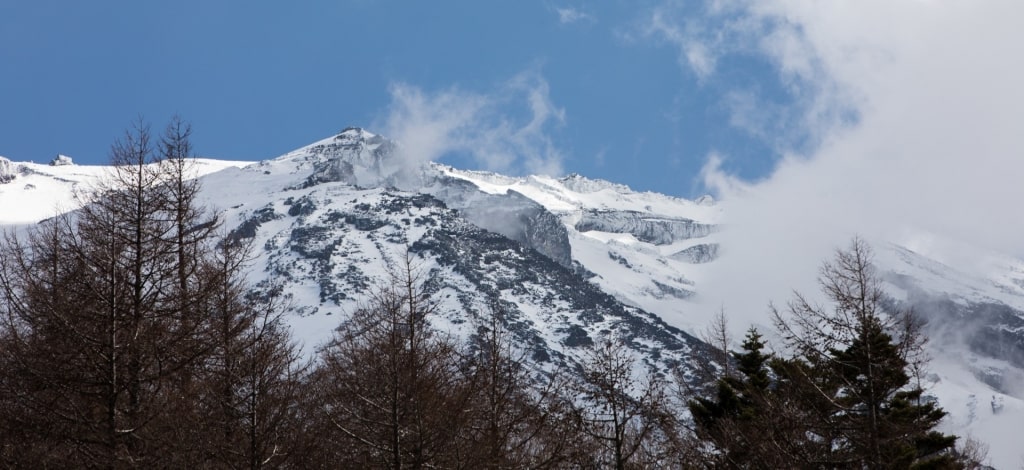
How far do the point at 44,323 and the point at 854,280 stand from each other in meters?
15.8

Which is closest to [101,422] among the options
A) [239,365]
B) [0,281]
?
[239,365]

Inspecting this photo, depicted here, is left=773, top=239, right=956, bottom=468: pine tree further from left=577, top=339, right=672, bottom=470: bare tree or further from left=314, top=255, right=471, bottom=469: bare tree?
Result: left=314, top=255, right=471, bottom=469: bare tree

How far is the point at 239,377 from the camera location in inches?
623

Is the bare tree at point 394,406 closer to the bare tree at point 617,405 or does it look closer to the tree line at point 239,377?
the tree line at point 239,377

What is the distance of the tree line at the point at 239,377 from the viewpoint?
13.9m

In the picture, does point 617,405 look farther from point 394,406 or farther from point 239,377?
point 239,377

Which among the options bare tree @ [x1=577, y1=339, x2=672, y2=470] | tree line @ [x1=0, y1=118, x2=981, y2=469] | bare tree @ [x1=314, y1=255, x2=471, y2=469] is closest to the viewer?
tree line @ [x1=0, y1=118, x2=981, y2=469]

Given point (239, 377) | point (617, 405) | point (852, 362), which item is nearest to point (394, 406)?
point (239, 377)

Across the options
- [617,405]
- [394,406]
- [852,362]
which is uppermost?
[852,362]

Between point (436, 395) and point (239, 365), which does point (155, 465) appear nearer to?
point (239, 365)

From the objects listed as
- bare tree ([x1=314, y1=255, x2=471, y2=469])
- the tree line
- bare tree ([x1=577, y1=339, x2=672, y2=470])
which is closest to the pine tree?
the tree line

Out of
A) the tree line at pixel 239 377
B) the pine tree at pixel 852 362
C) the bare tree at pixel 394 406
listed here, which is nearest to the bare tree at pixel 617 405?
the tree line at pixel 239 377

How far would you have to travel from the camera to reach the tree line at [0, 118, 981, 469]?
13.9 meters

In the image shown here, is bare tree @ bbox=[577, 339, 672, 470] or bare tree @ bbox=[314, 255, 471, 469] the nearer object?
bare tree @ bbox=[314, 255, 471, 469]
